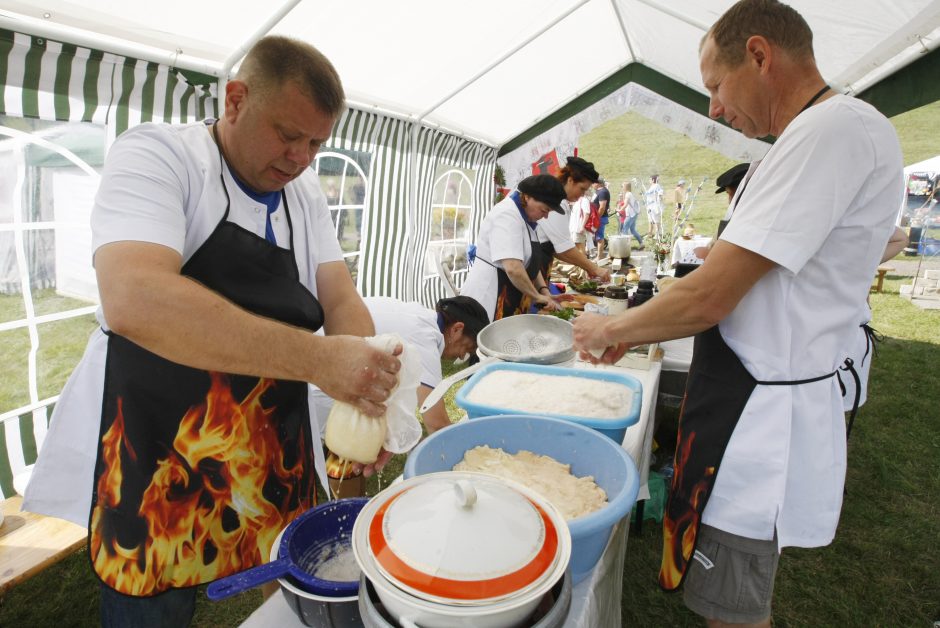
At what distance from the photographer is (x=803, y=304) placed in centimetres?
123

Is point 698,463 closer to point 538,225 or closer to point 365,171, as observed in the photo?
point 538,225

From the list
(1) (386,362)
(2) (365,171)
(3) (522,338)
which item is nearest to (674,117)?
(2) (365,171)

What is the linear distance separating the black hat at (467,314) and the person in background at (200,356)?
1290mm

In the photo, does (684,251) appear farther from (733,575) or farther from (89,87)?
(89,87)

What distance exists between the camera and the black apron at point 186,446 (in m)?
1.15

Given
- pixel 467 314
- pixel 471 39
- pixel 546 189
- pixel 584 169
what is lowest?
pixel 467 314

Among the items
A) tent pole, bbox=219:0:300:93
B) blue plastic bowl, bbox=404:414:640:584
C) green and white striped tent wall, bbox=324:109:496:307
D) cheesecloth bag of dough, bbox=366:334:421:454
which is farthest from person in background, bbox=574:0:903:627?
green and white striped tent wall, bbox=324:109:496:307

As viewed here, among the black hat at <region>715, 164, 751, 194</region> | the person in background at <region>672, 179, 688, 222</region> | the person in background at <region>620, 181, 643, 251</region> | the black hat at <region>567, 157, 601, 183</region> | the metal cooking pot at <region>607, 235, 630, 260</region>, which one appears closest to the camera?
the black hat at <region>715, 164, 751, 194</region>

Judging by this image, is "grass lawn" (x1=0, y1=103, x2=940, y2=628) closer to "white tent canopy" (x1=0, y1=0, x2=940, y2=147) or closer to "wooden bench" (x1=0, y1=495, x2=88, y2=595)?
"wooden bench" (x1=0, y1=495, x2=88, y2=595)

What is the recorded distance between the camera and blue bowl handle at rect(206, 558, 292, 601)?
66 centimetres

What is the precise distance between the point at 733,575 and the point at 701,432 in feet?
1.29

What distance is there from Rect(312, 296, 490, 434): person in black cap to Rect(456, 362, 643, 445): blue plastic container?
48 cm

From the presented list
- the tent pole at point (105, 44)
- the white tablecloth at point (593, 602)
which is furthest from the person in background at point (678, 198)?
the white tablecloth at point (593, 602)

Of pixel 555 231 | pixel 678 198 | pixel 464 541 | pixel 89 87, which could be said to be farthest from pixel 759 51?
pixel 678 198
